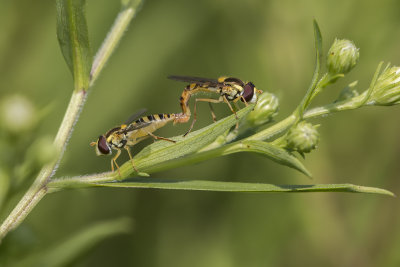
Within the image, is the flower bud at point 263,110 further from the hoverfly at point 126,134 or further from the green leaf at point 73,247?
the green leaf at point 73,247

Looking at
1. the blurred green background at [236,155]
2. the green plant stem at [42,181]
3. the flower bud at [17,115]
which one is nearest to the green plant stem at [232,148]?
the green plant stem at [42,181]

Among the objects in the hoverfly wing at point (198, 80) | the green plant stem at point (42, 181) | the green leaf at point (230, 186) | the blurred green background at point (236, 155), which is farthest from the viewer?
the blurred green background at point (236, 155)

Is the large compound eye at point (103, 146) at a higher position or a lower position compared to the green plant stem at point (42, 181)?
higher

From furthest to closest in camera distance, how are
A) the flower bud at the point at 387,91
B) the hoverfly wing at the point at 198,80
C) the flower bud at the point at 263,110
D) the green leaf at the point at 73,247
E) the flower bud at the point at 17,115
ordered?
the hoverfly wing at the point at 198,80, the green leaf at the point at 73,247, the flower bud at the point at 263,110, the flower bud at the point at 387,91, the flower bud at the point at 17,115

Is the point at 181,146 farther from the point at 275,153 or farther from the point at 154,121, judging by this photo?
the point at 154,121

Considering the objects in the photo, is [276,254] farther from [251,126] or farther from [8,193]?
[8,193]

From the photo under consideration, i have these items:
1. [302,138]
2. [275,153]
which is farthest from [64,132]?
[302,138]

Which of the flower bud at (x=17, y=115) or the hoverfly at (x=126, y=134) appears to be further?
the hoverfly at (x=126, y=134)
